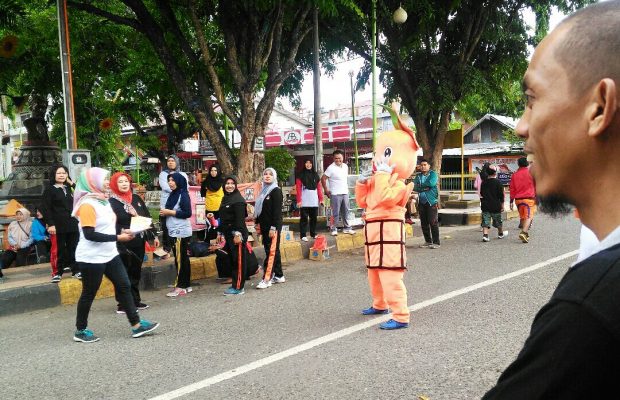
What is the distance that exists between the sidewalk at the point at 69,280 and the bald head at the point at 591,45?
6.82 meters

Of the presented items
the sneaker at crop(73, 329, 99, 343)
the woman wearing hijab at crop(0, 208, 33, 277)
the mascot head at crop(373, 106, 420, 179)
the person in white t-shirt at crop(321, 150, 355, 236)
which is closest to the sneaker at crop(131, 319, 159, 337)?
the sneaker at crop(73, 329, 99, 343)

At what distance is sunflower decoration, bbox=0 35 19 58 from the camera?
11.7 meters

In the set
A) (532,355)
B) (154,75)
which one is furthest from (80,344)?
(154,75)

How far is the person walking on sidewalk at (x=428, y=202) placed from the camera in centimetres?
973

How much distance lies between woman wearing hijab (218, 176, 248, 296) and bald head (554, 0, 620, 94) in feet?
20.1

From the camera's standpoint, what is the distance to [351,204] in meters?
11.4

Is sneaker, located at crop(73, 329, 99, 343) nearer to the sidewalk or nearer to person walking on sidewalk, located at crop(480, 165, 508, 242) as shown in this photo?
the sidewalk

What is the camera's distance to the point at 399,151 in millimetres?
5293

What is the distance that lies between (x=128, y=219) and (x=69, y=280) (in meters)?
1.46

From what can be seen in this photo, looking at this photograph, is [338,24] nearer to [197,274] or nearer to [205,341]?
[197,274]

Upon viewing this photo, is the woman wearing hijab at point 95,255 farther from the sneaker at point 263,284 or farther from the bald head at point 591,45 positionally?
the bald head at point 591,45

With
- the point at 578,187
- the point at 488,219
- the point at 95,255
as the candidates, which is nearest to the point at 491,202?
the point at 488,219

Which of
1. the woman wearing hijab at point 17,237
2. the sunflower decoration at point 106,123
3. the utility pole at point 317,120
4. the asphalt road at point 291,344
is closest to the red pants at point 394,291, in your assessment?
the asphalt road at point 291,344

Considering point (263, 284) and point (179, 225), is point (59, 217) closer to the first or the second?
point (179, 225)
